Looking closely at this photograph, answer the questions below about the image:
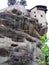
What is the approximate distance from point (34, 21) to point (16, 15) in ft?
11.8

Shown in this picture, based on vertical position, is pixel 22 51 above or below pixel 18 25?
below

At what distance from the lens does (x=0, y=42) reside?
32.0m

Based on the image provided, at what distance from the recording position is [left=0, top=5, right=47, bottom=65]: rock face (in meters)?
29.8

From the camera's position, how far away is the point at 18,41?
34.1 m

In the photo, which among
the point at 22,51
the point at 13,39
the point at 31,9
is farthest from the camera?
the point at 31,9

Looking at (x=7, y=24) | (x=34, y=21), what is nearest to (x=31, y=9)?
(x=34, y=21)

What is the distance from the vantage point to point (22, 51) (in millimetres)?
30625

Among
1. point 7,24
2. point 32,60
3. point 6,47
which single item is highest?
point 7,24

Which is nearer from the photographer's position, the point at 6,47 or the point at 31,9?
the point at 6,47

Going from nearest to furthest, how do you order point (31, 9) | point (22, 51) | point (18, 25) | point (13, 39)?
point (22, 51)
point (13, 39)
point (18, 25)
point (31, 9)

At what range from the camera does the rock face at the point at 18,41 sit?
2978cm

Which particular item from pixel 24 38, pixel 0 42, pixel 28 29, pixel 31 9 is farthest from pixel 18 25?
pixel 31 9

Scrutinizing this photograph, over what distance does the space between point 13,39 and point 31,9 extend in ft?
101

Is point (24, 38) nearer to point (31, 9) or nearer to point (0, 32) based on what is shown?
point (0, 32)
